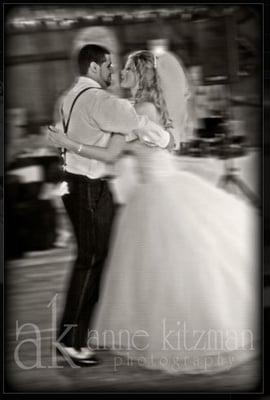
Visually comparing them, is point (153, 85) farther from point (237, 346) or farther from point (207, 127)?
point (237, 346)

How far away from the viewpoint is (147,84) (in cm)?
415

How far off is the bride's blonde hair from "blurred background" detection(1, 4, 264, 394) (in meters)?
0.04

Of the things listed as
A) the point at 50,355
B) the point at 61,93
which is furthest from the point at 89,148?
the point at 50,355

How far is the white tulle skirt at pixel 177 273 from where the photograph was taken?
4.14 m

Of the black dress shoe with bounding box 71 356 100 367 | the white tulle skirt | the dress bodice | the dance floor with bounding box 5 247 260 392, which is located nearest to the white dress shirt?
the dress bodice

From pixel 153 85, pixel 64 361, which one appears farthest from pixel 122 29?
pixel 64 361

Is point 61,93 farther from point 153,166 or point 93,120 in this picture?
point 153,166

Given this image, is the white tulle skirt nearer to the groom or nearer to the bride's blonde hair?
the groom

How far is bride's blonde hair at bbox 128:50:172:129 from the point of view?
414 centimetres

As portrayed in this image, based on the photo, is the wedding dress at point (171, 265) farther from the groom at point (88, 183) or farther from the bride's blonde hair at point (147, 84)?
the bride's blonde hair at point (147, 84)

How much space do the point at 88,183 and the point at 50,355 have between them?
0.74 meters

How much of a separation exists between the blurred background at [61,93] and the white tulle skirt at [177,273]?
0.39 ft

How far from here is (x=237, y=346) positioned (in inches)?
165

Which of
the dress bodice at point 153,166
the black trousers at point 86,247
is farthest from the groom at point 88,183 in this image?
the dress bodice at point 153,166
